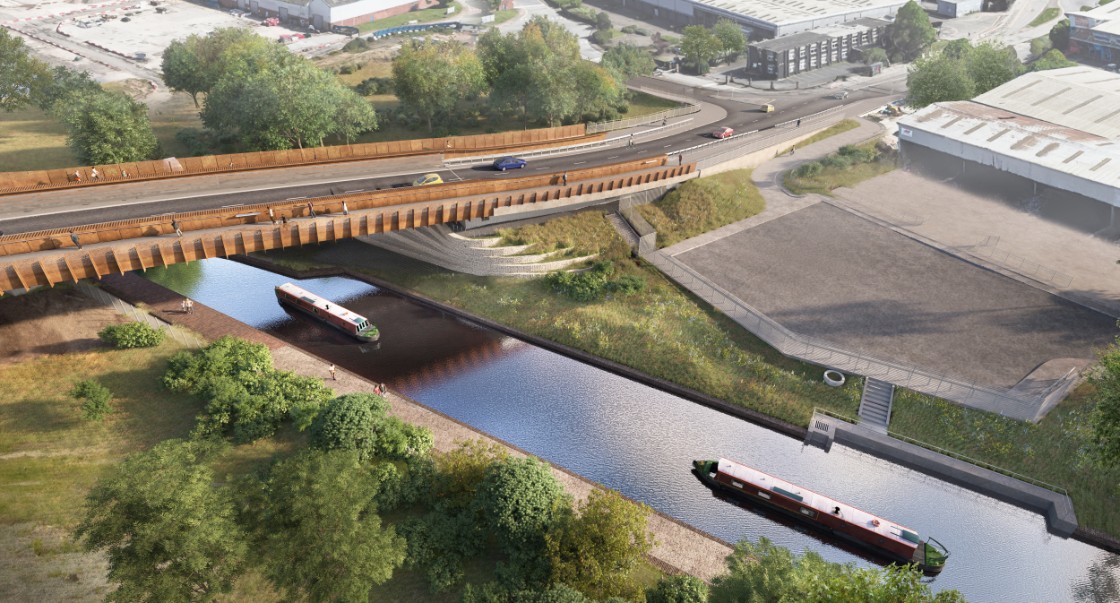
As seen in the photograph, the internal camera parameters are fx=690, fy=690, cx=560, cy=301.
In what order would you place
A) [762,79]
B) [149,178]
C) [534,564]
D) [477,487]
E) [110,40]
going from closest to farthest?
[534,564]
[477,487]
[149,178]
[762,79]
[110,40]

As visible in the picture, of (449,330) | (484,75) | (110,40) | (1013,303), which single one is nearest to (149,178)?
(449,330)

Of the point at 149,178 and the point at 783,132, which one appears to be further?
the point at 783,132

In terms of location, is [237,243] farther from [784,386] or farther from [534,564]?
[784,386]

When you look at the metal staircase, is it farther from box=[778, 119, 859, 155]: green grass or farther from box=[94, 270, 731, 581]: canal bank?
box=[778, 119, 859, 155]: green grass

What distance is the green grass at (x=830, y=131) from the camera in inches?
3907

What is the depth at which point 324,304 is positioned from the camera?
221ft

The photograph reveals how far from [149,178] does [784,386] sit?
67.9m

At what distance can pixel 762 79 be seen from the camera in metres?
138

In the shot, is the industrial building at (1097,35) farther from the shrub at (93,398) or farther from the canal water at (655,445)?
the shrub at (93,398)

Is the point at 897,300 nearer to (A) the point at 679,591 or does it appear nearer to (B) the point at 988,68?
(A) the point at 679,591

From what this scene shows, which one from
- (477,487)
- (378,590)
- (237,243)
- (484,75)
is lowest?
(378,590)

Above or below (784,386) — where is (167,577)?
above

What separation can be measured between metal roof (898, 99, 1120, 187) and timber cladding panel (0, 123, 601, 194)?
166 ft

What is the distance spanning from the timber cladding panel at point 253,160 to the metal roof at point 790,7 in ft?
294
